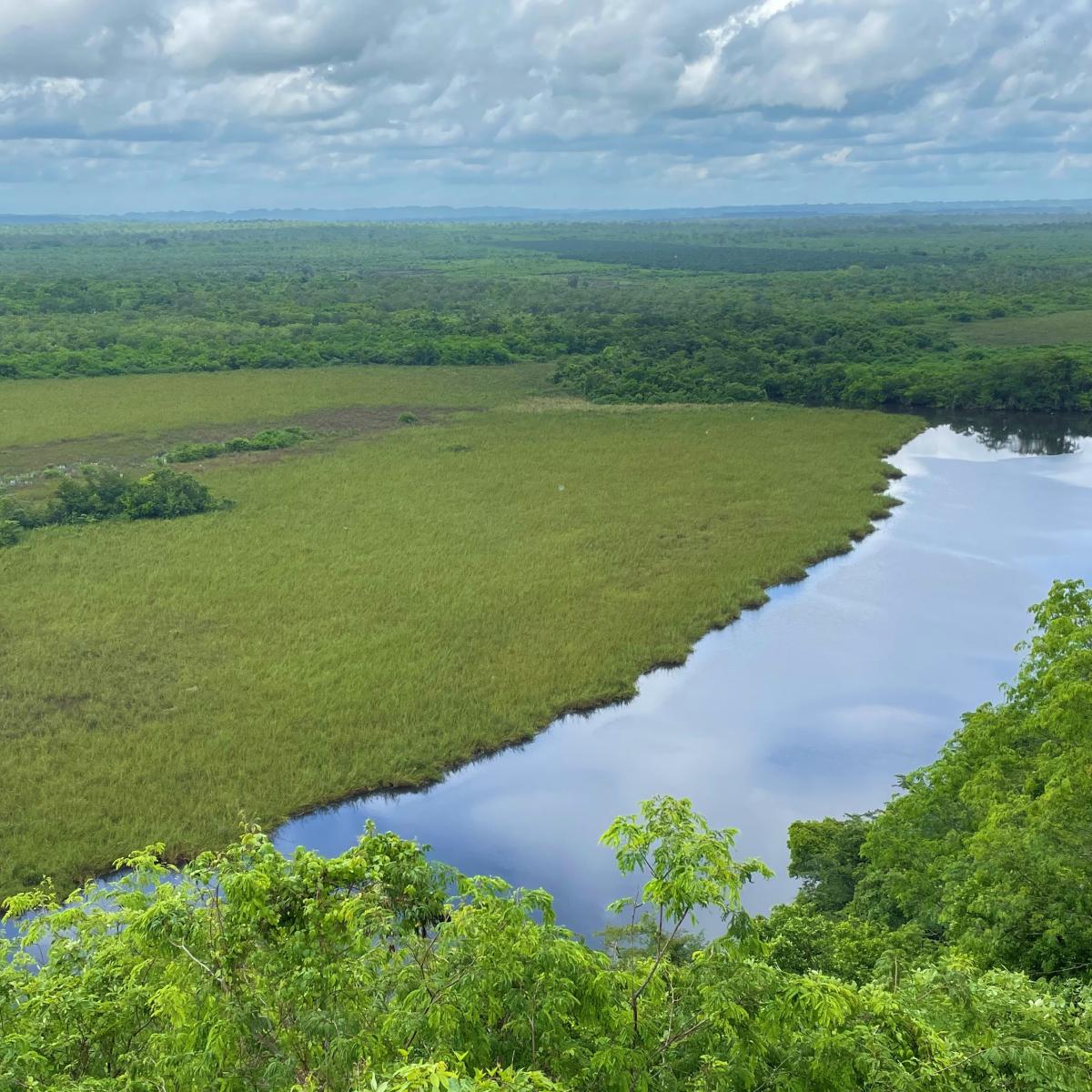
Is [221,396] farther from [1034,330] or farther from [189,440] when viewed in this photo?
[1034,330]

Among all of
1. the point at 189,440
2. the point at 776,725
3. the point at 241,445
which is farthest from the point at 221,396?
the point at 776,725

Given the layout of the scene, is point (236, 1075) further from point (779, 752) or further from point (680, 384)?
point (680, 384)

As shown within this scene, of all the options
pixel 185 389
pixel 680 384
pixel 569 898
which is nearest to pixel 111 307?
pixel 185 389

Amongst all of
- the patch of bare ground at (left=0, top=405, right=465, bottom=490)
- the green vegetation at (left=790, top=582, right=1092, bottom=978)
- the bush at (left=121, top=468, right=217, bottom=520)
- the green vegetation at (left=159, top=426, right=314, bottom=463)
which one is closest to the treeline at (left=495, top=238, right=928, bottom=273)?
the patch of bare ground at (left=0, top=405, right=465, bottom=490)

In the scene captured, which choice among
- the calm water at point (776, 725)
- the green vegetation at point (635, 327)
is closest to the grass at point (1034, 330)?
the green vegetation at point (635, 327)

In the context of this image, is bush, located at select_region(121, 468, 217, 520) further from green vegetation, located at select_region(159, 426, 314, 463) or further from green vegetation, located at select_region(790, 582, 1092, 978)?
green vegetation, located at select_region(790, 582, 1092, 978)

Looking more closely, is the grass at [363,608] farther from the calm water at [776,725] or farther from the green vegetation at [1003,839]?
the green vegetation at [1003,839]

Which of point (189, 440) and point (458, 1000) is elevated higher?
point (458, 1000)
